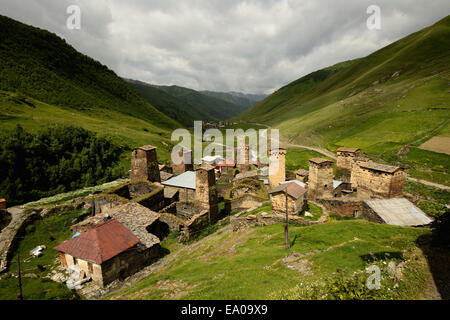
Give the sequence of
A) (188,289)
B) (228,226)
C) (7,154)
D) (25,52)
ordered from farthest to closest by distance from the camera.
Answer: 1. (25,52)
2. (7,154)
3. (228,226)
4. (188,289)

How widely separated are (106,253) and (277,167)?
25.8 meters

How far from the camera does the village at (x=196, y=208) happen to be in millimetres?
16656

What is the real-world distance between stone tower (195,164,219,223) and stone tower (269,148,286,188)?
40.7 ft

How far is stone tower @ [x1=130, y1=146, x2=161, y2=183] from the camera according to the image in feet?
96.7

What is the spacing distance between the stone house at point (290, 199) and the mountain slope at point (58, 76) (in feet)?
293

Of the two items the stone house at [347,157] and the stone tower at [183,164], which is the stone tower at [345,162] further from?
the stone tower at [183,164]

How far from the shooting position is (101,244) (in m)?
16.2

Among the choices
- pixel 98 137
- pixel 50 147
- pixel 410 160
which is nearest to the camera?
pixel 50 147

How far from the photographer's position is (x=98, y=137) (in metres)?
51.5

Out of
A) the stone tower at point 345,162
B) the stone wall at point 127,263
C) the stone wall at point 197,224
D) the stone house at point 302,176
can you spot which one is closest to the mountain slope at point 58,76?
the stone wall at point 197,224

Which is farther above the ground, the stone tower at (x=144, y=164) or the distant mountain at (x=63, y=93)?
the distant mountain at (x=63, y=93)

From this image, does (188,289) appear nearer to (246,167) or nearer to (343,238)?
(343,238)
